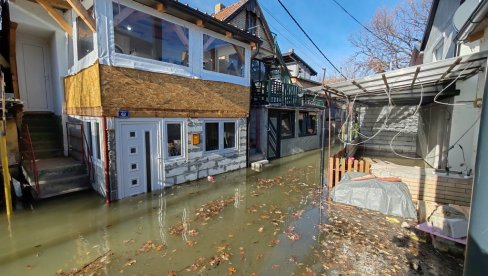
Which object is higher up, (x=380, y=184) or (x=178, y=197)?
(x=380, y=184)

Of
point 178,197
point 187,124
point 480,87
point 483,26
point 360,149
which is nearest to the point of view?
point 483,26

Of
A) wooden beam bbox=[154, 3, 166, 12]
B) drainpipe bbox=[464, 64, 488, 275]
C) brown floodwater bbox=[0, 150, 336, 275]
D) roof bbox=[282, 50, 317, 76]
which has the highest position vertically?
roof bbox=[282, 50, 317, 76]

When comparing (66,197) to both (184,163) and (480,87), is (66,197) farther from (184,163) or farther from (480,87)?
(480,87)

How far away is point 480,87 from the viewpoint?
547cm

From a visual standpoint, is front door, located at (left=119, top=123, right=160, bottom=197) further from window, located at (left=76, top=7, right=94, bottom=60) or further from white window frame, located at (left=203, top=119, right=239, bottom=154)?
window, located at (left=76, top=7, right=94, bottom=60)

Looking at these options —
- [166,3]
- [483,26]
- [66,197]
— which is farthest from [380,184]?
[66,197]

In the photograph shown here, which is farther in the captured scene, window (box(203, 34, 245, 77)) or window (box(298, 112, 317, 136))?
window (box(298, 112, 317, 136))

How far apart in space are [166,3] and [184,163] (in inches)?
204

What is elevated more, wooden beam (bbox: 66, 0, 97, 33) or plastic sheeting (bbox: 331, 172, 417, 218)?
wooden beam (bbox: 66, 0, 97, 33)

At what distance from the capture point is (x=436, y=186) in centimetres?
614

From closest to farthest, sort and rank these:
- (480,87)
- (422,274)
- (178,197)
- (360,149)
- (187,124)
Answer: (422,274)
(480,87)
(178,197)
(187,124)
(360,149)

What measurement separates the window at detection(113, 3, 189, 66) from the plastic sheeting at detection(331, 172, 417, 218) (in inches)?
262

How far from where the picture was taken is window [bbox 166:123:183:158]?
8.06m

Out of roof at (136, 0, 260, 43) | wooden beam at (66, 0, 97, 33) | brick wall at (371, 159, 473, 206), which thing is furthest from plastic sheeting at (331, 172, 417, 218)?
wooden beam at (66, 0, 97, 33)
